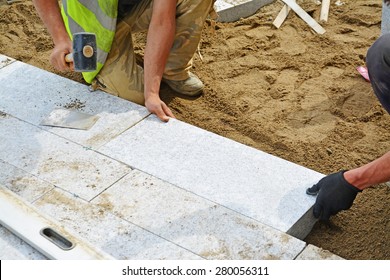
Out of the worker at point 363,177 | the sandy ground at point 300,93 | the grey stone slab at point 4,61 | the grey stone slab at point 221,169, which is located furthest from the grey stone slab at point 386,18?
the grey stone slab at point 4,61

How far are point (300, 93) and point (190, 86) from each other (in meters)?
0.86

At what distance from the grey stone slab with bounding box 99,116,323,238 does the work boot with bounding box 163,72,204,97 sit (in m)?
0.80

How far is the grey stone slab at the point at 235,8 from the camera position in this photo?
5770 mm

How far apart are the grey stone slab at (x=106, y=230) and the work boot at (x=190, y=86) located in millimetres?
1609

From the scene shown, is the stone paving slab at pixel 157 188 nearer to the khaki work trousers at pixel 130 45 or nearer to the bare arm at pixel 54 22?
the khaki work trousers at pixel 130 45

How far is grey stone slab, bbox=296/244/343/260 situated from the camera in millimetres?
2996

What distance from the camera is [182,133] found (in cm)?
390

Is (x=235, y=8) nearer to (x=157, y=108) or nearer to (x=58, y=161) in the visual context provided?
(x=157, y=108)

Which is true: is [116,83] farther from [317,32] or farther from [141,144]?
[317,32]

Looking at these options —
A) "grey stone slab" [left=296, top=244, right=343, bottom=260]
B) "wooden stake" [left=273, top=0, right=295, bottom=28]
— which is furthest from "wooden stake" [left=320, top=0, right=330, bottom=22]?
"grey stone slab" [left=296, top=244, right=343, bottom=260]

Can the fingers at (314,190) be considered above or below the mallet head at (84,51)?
below

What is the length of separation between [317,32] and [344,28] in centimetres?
25

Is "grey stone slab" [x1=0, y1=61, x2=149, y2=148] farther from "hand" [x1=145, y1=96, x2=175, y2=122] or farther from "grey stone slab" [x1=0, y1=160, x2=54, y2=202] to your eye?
"grey stone slab" [x1=0, y1=160, x2=54, y2=202]
